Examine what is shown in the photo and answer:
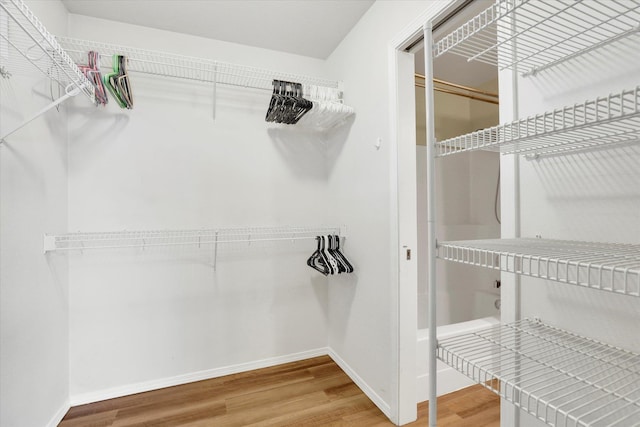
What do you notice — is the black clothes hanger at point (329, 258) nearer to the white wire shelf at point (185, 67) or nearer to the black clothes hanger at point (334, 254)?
the black clothes hanger at point (334, 254)

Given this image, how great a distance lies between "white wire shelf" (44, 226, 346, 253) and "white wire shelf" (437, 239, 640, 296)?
1455 mm

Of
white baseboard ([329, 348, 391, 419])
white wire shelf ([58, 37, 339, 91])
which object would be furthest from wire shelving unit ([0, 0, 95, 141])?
white baseboard ([329, 348, 391, 419])

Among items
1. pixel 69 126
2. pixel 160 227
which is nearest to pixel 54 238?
pixel 160 227

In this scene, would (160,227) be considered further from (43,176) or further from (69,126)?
(69,126)

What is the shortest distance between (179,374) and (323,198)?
1.73m

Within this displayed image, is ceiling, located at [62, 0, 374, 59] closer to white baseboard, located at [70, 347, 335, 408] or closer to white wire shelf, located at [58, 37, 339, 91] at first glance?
white wire shelf, located at [58, 37, 339, 91]

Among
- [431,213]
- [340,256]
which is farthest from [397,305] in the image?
[431,213]

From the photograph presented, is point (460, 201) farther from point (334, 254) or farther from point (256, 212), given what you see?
point (256, 212)

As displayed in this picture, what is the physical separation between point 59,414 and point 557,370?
2.50 meters

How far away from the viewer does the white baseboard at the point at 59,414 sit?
1616mm

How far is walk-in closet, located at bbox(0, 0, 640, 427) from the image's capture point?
38.1 inches

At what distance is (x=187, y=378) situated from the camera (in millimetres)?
2070

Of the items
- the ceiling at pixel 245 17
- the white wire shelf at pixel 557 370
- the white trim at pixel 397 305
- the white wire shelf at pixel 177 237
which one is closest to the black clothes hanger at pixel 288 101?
the ceiling at pixel 245 17

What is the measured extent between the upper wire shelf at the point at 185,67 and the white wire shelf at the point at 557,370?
6.22 ft
